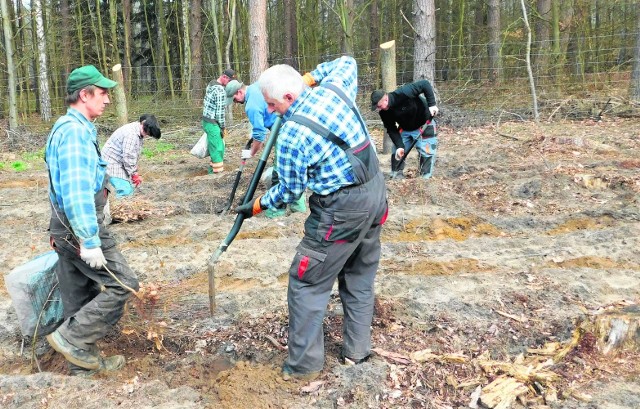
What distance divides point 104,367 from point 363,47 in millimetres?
22737

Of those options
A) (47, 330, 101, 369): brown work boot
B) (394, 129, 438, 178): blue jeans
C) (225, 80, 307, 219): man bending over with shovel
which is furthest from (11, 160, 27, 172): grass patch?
(47, 330, 101, 369): brown work boot

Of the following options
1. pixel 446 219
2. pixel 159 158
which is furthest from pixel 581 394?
pixel 159 158

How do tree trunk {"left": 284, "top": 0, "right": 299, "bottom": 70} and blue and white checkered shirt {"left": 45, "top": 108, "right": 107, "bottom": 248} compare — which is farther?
tree trunk {"left": 284, "top": 0, "right": 299, "bottom": 70}

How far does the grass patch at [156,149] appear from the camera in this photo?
38.8 feet

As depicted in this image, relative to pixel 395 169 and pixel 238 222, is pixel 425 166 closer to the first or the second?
pixel 395 169

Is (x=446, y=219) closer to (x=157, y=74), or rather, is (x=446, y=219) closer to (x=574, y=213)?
(x=574, y=213)

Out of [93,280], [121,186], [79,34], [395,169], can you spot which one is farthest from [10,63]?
[93,280]

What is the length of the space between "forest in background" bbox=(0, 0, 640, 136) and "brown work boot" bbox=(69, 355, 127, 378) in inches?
361

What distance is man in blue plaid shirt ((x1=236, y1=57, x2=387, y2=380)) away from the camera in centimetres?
326

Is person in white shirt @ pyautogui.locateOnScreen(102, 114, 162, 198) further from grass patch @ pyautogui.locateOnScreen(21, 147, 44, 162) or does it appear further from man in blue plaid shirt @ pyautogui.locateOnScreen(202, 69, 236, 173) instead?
grass patch @ pyautogui.locateOnScreen(21, 147, 44, 162)

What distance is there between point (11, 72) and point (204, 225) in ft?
30.7

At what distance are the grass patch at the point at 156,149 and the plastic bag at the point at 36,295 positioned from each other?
786 cm

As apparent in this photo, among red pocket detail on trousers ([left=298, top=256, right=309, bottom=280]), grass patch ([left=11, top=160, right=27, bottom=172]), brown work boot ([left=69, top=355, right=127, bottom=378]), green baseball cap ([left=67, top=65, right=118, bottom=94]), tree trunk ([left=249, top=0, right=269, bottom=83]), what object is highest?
tree trunk ([left=249, top=0, right=269, bottom=83])

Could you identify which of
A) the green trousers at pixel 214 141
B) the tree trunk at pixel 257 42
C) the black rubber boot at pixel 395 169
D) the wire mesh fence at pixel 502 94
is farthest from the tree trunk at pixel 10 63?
the black rubber boot at pixel 395 169
